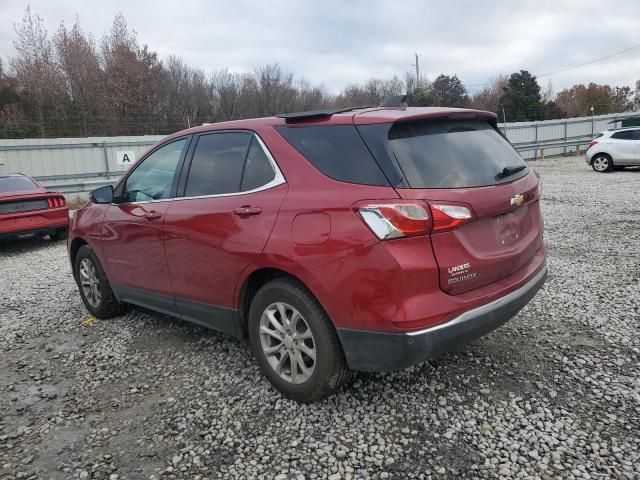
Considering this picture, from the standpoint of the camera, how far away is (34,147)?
53.3 ft

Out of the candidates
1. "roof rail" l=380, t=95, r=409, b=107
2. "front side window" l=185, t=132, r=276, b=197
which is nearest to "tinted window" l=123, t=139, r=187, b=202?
"front side window" l=185, t=132, r=276, b=197

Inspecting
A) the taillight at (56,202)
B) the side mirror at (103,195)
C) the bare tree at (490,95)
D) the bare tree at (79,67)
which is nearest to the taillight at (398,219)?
the side mirror at (103,195)

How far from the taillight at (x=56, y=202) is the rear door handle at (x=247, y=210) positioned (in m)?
7.52

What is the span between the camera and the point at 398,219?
2592 mm

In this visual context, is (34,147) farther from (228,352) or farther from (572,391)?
(572,391)

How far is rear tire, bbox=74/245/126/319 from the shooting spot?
16.0ft

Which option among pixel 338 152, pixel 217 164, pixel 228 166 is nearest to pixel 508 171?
pixel 338 152

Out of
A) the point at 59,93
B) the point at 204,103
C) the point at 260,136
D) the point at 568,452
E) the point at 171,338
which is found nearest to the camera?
the point at 568,452

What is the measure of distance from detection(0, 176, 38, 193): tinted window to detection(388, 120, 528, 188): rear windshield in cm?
864

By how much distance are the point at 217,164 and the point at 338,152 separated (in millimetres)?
1079

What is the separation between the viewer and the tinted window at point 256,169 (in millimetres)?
3219

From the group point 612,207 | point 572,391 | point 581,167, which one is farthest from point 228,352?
point 581,167

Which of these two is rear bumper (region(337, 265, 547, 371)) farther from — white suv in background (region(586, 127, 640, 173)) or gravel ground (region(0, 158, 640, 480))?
white suv in background (region(586, 127, 640, 173))

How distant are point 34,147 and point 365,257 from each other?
1683 cm
